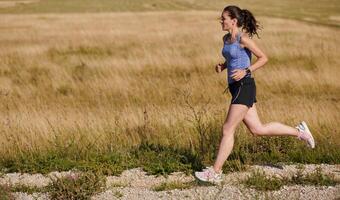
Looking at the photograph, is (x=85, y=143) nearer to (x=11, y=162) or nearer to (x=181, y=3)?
(x=11, y=162)

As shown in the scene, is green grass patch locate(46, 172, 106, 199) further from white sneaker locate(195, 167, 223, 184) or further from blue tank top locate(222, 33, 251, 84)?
blue tank top locate(222, 33, 251, 84)

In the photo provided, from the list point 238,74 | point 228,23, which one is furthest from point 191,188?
point 228,23

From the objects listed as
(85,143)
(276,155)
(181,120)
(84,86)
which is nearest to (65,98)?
(84,86)

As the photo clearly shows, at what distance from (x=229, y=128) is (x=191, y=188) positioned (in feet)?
2.50

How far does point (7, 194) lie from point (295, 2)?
6790 centimetres

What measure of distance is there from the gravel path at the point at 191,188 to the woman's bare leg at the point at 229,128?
25cm

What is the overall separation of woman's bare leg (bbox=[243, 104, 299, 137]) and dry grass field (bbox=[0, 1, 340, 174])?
2.58ft

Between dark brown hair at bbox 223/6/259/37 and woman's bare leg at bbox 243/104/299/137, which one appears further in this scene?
woman's bare leg at bbox 243/104/299/137

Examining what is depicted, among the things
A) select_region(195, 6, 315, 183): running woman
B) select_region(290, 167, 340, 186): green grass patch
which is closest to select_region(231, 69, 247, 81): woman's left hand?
select_region(195, 6, 315, 183): running woman

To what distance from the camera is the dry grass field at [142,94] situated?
7680 mm

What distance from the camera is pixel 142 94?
12.3 meters

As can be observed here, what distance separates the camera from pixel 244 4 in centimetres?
6606

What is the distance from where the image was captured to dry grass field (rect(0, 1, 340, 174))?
768 centimetres

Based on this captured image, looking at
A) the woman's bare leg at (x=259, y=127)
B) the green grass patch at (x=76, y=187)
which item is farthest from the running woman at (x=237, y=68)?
the green grass patch at (x=76, y=187)
